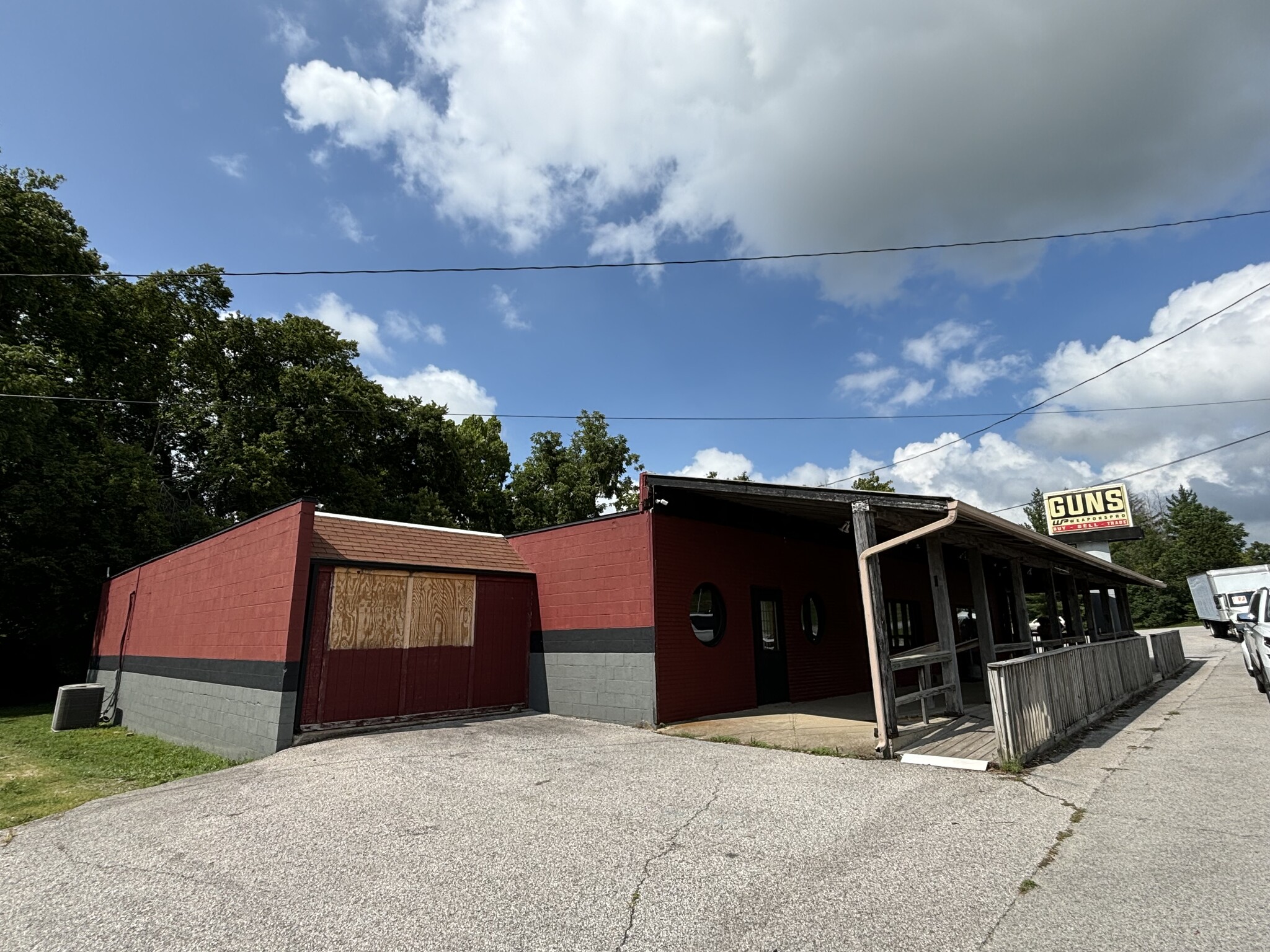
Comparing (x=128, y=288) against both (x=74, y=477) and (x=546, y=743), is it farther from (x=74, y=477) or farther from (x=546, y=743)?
(x=546, y=743)

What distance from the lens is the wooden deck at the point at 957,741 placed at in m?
Answer: 7.30

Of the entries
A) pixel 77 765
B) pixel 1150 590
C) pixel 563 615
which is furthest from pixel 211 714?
pixel 1150 590

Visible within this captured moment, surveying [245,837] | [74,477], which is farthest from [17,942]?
[74,477]

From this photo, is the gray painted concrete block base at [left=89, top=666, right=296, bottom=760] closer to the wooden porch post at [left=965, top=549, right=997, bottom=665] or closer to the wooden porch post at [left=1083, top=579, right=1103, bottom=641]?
the wooden porch post at [left=965, top=549, right=997, bottom=665]

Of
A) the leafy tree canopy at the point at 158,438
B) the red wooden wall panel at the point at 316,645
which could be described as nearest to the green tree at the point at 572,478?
the leafy tree canopy at the point at 158,438

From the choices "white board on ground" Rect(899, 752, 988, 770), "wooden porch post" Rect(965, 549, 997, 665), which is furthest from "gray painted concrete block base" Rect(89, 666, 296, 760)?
"wooden porch post" Rect(965, 549, 997, 665)

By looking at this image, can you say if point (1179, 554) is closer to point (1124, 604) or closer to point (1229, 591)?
point (1229, 591)

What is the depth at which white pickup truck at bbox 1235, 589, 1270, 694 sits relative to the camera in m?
10.6

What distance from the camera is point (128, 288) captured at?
23.5 metres

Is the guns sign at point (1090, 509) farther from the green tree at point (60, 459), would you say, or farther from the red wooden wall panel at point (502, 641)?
the green tree at point (60, 459)

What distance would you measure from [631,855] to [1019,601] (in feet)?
33.8

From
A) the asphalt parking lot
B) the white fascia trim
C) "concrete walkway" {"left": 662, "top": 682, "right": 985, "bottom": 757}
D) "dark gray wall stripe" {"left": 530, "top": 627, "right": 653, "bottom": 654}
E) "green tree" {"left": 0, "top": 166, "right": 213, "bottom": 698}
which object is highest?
"green tree" {"left": 0, "top": 166, "right": 213, "bottom": 698}

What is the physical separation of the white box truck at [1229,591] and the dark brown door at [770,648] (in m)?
23.5

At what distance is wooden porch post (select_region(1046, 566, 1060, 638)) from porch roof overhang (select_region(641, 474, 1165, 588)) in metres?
1.97
